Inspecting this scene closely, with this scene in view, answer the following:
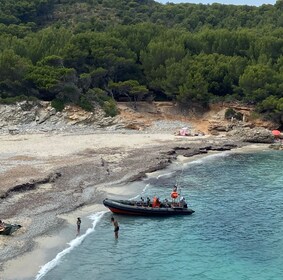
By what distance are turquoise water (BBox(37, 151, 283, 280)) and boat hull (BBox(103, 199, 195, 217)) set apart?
1.52 ft

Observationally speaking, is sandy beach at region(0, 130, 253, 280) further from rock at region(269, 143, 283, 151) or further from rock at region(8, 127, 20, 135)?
rock at region(269, 143, 283, 151)

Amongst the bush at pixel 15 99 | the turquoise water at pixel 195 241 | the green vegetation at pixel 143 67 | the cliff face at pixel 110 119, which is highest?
the green vegetation at pixel 143 67

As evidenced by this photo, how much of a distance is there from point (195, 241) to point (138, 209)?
5113 mm

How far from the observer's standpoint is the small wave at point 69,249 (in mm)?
22455

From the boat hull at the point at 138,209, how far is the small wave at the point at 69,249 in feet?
3.26

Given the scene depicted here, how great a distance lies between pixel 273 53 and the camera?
71.2 meters

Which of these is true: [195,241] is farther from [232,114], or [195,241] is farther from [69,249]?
[232,114]

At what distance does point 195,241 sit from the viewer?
2725 cm

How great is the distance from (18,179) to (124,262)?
14.2 metres

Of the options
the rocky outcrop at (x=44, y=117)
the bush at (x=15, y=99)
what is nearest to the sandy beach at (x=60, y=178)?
the rocky outcrop at (x=44, y=117)

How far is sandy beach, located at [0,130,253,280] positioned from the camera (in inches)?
991

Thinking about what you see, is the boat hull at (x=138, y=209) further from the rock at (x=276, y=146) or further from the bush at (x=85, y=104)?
the bush at (x=85, y=104)

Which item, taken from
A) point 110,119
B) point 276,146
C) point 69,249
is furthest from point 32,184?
point 276,146

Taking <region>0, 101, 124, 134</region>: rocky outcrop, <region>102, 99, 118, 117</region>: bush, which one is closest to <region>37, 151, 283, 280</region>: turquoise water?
<region>0, 101, 124, 134</region>: rocky outcrop
